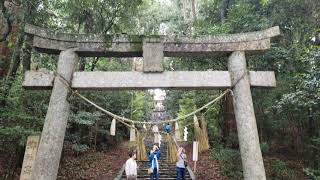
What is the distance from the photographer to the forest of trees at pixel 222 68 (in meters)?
9.30

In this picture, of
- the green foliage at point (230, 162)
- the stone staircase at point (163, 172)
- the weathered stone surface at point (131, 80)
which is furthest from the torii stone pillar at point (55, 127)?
the green foliage at point (230, 162)

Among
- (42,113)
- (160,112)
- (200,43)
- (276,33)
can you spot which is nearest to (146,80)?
(200,43)

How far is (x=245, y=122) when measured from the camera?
616cm

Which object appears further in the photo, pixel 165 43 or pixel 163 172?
pixel 163 172

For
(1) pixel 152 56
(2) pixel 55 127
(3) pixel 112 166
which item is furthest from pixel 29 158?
(3) pixel 112 166

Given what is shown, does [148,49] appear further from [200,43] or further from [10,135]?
[10,135]

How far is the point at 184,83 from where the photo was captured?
6344 millimetres

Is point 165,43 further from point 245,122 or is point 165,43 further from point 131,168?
point 131,168

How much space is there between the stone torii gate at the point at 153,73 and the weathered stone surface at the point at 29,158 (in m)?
0.60

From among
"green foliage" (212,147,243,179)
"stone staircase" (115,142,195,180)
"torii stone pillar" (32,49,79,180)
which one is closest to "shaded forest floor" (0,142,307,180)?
"green foliage" (212,147,243,179)

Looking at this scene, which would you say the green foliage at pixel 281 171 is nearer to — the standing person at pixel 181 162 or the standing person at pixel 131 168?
the standing person at pixel 181 162

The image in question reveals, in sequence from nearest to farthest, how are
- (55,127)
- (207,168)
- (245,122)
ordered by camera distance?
(55,127) → (245,122) → (207,168)

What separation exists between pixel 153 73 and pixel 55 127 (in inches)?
→ 83.7

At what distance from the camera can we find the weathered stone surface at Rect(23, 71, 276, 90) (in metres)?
6.30
